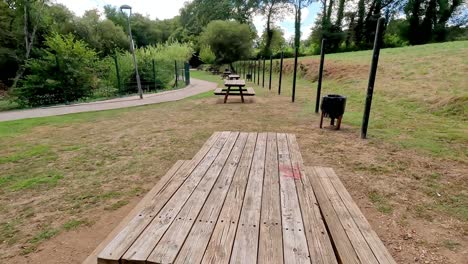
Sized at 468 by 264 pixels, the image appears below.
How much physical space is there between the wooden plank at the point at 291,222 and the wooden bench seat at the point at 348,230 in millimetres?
276

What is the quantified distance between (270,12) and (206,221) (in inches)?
1909

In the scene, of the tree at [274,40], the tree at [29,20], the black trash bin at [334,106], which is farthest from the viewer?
the tree at [274,40]

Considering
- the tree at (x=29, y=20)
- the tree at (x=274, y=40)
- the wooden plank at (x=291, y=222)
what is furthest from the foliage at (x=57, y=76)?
the tree at (x=274, y=40)

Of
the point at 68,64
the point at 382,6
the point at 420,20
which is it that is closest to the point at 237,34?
the point at 382,6

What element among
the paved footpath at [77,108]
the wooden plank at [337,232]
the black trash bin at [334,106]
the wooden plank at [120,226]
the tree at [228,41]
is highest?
the tree at [228,41]

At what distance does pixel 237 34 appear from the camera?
1403 inches

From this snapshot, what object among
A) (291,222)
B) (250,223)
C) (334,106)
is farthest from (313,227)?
(334,106)

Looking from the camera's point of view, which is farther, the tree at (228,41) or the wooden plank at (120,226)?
the tree at (228,41)

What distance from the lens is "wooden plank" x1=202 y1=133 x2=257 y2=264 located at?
994 millimetres

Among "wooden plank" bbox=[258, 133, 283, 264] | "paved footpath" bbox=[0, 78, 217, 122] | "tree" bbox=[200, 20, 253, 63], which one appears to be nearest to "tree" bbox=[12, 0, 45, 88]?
"paved footpath" bbox=[0, 78, 217, 122]

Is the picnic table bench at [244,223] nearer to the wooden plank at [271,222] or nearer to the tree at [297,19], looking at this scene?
the wooden plank at [271,222]

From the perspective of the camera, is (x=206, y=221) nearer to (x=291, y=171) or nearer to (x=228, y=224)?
(x=228, y=224)

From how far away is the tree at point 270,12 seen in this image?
143 ft

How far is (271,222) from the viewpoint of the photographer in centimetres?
121
